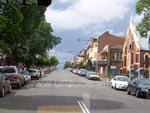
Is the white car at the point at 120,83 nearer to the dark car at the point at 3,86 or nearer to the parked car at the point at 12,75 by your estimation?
the parked car at the point at 12,75

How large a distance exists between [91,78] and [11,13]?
45288 mm

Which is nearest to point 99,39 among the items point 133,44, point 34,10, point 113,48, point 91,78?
point 113,48

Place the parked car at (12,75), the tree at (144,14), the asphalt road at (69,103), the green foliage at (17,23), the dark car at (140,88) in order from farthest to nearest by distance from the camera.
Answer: the tree at (144,14), the parked car at (12,75), the dark car at (140,88), the green foliage at (17,23), the asphalt road at (69,103)

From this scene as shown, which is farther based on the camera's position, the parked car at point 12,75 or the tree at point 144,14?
the tree at point 144,14

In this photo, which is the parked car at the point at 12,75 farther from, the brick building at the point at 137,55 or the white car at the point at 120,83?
the brick building at the point at 137,55

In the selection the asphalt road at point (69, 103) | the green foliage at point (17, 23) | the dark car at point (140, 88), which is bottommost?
the asphalt road at point (69, 103)

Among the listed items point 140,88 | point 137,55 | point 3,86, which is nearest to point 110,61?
point 137,55

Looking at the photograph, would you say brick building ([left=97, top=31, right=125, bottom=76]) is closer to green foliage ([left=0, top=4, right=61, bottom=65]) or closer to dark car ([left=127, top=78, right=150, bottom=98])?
green foliage ([left=0, top=4, right=61, bottom=65])

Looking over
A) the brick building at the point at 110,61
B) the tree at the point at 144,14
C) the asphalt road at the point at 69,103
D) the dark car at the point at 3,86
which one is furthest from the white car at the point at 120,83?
the brick building at the point at 110,61

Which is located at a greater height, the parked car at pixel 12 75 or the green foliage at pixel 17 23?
the green foliage at pixel 17 23

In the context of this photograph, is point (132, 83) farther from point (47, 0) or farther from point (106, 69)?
point (106, 69)

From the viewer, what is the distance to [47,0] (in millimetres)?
12375

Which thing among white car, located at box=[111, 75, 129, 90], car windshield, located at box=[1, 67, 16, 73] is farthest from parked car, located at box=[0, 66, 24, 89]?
white car, located at box=[111, 75, 129, 90]

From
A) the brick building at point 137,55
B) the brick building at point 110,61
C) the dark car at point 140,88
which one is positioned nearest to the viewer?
the dark car at point 140,88
